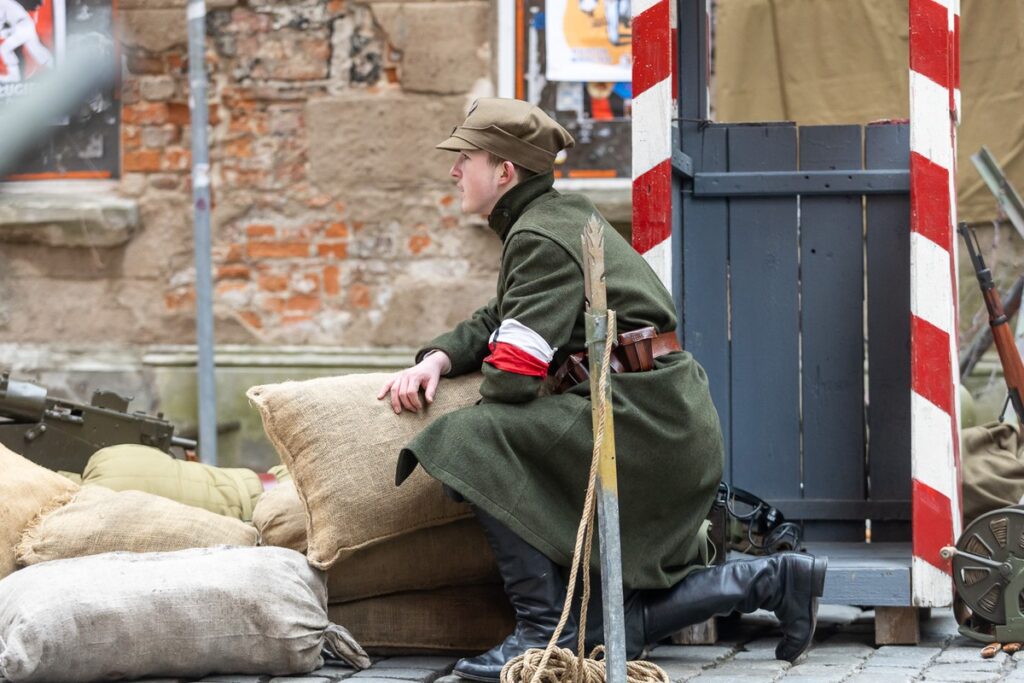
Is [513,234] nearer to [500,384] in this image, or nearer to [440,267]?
[500,384]

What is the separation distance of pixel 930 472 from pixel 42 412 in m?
2.80

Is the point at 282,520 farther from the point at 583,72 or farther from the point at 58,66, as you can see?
the point at 58,66

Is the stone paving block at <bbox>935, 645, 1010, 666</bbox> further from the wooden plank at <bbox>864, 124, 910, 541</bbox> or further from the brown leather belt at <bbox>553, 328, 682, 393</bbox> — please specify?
the brown leather belt at <bbox>553, 328, 682, 393</bbox>

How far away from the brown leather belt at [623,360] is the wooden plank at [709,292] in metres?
0.91

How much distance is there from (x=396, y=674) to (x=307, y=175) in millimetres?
4190

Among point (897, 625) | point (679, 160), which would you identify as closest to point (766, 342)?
point (679, 160)

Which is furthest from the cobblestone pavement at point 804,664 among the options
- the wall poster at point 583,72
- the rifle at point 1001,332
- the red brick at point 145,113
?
the red brick at point 145,113

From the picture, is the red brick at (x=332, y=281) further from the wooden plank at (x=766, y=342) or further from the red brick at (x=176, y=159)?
the wooden plank at (x=766, y=342)

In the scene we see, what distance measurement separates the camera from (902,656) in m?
4.22

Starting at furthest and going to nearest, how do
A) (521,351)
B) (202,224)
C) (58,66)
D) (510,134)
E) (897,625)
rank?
(58,66), (202,224), (897,625), (510,134), (521,351)

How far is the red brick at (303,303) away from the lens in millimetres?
7820

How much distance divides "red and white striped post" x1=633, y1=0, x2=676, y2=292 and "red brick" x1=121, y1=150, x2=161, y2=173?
3986 millimetres

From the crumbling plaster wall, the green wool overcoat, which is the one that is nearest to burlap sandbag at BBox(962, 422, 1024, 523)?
the green wool overcoat

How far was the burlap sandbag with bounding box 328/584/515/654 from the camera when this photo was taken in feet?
13.9
